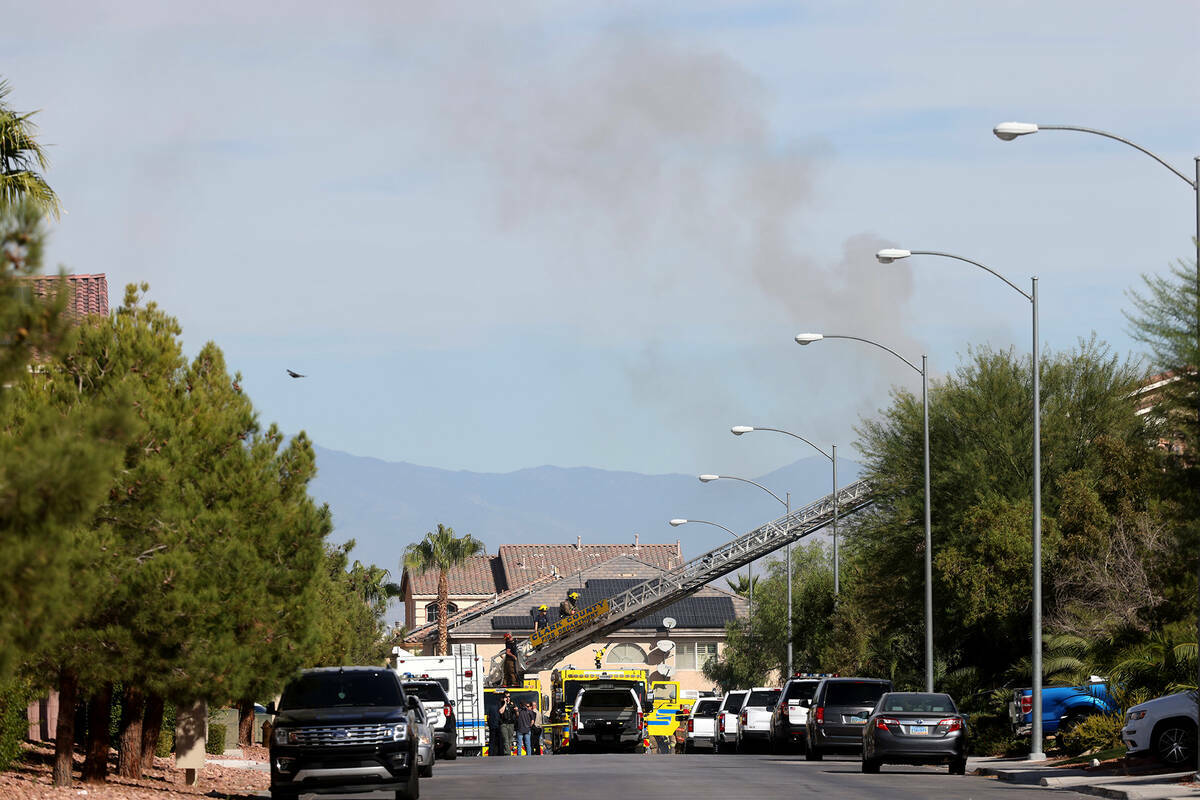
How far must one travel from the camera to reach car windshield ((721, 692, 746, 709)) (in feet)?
161

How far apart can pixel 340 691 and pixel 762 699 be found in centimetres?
2369

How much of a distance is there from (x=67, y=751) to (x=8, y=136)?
798 cm

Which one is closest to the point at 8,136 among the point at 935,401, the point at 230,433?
the point at 230,433

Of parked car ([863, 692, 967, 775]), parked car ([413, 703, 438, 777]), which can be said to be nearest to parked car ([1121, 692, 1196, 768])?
parked car ([863, 692, 967, 775])

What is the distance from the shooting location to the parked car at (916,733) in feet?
97.9

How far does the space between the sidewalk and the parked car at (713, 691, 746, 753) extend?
1542 centimetres

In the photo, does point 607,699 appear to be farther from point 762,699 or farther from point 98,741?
point 98,741

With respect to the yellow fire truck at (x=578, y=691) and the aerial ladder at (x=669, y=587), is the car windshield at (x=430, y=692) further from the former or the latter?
the aerial ladder at (x=669, y=587)

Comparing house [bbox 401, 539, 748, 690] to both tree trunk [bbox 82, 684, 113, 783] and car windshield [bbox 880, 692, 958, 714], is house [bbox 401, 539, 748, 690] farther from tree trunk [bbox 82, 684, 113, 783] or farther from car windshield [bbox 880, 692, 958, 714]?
tree trunk [bbox 82, 684, 113, 783]

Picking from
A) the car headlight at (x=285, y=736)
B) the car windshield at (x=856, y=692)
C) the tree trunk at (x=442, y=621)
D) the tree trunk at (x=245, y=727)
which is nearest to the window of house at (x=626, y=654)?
the tree trunk at (x=442, y=621)

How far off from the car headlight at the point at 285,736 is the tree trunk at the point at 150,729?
4.66 metres

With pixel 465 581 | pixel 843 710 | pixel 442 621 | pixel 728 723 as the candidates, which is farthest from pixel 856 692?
pixel 465 581

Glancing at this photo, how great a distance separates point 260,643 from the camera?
2292 cm

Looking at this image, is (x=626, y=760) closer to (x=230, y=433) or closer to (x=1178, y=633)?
(x=1178, y=633)
